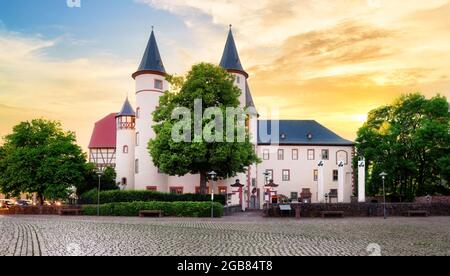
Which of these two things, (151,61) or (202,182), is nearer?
(202,182)

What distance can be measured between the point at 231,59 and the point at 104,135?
25.6 m

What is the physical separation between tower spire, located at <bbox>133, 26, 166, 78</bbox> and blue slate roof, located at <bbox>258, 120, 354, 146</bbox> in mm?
19461

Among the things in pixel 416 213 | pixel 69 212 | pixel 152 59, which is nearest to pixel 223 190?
pixel 152 59

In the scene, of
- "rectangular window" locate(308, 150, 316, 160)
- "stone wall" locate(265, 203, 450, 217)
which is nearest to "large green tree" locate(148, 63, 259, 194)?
"stone wall" locate(265, 203, 450, 217)

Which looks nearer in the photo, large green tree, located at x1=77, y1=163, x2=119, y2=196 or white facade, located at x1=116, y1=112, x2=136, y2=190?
large green tree, located at x1=77, y1=163, x2=119, y2=196

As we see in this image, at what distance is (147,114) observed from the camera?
49.0m

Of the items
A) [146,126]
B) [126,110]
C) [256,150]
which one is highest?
[126,110]

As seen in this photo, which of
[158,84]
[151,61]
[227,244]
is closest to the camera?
[227,244]

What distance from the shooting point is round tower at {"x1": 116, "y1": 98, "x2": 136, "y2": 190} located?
5216 cm

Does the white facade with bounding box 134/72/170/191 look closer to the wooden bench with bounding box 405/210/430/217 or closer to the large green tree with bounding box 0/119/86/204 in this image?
the large green tree with bounding box 0/119/86/204

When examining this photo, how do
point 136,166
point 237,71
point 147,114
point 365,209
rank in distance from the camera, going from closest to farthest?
point 365,209 < point 147,114 < point 136,166 < point 237,71

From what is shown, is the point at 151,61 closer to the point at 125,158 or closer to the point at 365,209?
the point at 125,158

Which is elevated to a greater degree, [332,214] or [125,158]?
[125,158]

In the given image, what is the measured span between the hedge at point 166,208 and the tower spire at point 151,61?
15.3 m
